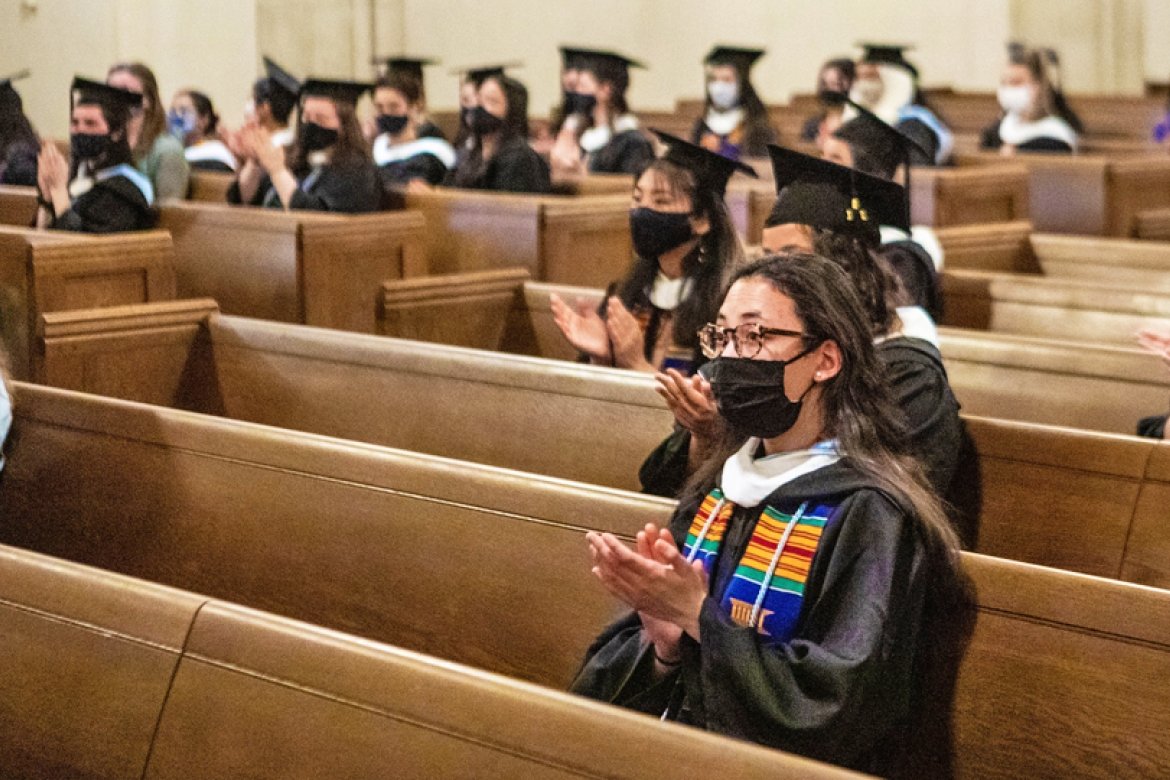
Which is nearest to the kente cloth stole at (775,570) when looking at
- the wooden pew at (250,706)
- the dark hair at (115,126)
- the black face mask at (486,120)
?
the wooden pew at (250,706)

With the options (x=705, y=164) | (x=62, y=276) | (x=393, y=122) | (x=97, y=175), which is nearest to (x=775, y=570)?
(x=705, y=164)

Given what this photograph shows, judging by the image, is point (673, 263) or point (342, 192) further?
point (342, 192)

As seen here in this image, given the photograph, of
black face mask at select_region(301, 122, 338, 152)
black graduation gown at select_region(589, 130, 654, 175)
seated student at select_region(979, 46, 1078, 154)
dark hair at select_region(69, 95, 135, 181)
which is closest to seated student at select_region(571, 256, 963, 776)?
dark hair at select_region(69, 95, 135, 181)

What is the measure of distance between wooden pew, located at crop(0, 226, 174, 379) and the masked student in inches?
59.5

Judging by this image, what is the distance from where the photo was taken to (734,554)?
255 cm

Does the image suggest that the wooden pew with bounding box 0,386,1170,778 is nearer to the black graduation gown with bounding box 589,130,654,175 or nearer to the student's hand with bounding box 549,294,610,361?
the student's hand with bounding box 549,294,610,361

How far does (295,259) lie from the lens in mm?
5688

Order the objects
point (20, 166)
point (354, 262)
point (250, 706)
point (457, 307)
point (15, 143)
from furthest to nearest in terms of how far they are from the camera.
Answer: point (15, 143)
point (20, 166)
point (354, 262)
point (457, 307)
point (250, 706)

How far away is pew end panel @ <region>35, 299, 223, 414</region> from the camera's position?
187 inches

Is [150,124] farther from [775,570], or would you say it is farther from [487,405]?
[775,570]

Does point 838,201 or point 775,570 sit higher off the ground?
point 838,201

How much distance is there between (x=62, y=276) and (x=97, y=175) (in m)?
1.34

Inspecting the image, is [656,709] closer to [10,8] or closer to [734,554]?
[734,554]

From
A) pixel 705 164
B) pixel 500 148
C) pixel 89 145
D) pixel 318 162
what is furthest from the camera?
pixel 500 148
